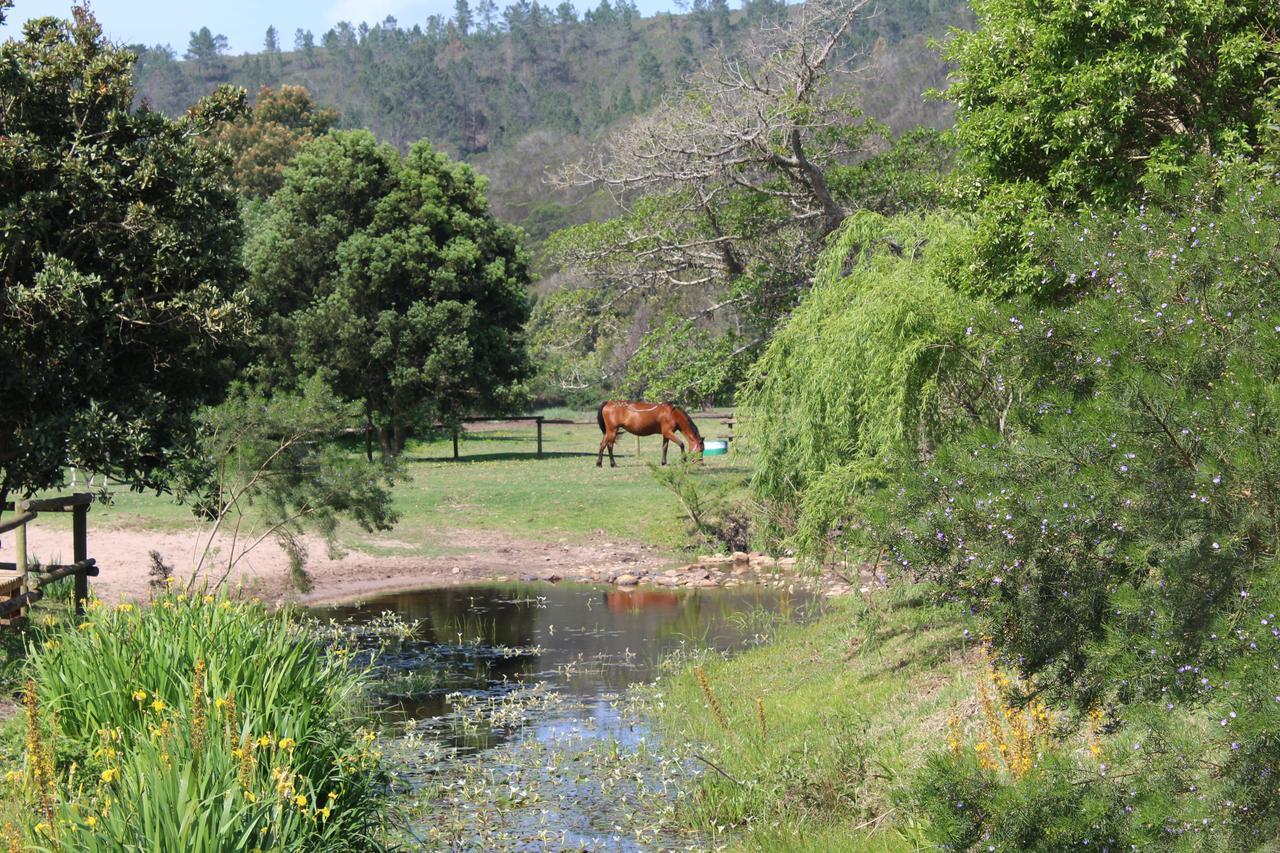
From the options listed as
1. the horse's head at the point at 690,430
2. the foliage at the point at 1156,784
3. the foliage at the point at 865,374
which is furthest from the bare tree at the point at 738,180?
the foliage at the point at 1156,784

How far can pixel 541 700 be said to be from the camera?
1379 centimetres

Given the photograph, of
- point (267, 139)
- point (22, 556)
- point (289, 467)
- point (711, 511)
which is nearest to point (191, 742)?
point (22, 556)

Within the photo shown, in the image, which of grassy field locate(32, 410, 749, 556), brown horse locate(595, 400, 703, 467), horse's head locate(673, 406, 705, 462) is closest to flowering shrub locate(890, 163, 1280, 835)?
grassy field locate(32, 410, 749, 556)

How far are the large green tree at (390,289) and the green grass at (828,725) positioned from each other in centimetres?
2247

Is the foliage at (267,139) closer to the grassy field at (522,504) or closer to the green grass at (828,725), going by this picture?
the grassy field at (522,504)

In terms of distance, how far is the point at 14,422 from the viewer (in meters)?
12.1

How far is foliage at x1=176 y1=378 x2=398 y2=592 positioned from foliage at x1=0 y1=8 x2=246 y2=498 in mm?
1781

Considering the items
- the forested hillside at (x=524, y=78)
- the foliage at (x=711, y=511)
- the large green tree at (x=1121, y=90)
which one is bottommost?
the foliage at (x=711, y=511)

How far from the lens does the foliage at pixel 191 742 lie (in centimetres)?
582

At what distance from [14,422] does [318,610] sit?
8090 millimetres

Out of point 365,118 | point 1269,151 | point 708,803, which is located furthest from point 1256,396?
point 365,118

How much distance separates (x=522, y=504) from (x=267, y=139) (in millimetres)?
46352

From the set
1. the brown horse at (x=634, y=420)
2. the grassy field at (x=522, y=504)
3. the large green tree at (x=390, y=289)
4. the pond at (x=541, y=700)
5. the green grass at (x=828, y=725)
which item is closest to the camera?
the green grass at (x=828, y=725)

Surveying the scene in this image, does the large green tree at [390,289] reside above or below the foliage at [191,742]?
above
